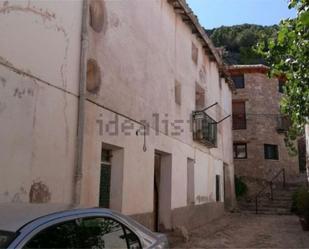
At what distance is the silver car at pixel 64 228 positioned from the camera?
2.76 meters

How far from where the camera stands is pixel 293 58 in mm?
9648

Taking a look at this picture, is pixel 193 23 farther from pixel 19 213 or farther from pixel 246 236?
pixel 19 213

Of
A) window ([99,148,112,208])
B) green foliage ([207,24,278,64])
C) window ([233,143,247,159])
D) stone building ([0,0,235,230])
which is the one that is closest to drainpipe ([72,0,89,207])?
stone building ([0,0,235,230])

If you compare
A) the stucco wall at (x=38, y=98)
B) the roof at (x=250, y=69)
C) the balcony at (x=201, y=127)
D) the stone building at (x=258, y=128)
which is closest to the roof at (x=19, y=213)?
the stucco wall at (x=38, y=98)

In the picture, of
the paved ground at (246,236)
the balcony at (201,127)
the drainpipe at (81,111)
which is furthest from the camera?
the balcony at (201,127)

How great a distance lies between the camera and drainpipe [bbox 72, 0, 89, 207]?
685 centimetres

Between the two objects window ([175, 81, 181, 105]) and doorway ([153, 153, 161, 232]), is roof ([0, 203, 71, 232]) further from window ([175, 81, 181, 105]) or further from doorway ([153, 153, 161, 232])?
window ([175, 81, 181, 105])

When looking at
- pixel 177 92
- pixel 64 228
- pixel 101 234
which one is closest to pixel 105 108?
pixel 101 234

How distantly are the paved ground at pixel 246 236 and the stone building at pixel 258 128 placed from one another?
12301mm

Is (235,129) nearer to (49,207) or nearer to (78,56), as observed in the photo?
(78,56)

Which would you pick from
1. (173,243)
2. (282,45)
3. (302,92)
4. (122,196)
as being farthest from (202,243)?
(282,45)

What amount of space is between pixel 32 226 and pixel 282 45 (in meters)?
8.33

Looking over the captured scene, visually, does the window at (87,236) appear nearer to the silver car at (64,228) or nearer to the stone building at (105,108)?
the silver car at (64,228)

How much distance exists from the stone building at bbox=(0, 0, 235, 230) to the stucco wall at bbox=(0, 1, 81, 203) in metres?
0.02
